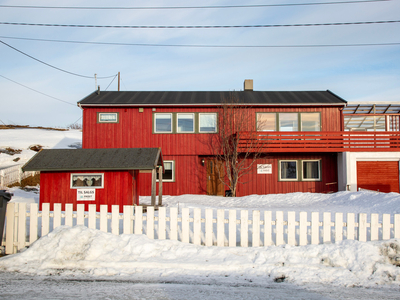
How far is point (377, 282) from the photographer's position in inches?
208

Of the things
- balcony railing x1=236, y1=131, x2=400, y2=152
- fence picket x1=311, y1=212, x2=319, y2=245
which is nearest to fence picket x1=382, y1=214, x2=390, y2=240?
fence picket x1=311, y1=212, x2=319, y2=245

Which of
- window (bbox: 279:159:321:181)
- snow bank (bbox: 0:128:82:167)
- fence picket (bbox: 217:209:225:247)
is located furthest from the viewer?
snow bank (bbox: 0:128:82:167)

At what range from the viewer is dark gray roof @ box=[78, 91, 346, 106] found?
19578 millimetres

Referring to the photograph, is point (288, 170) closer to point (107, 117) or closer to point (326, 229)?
point (107, 117)

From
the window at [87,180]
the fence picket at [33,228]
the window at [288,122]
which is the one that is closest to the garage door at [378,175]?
the window at [288,122]

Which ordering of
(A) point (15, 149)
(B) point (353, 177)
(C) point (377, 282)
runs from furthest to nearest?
1. (A) point (15, 149)
2. (B) point (353, 177)
3. (C) point (377, 282)

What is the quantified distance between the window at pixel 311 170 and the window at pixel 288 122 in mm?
2200

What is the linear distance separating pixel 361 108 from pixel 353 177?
5.44 metres

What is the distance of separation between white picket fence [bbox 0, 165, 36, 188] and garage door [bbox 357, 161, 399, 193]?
20364 millimetres

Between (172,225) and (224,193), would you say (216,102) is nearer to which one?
(224,193)

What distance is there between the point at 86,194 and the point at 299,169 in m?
12.7

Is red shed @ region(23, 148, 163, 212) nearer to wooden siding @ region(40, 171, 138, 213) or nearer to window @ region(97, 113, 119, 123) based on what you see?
wooden siding @ region(40, 171, 138, 213)

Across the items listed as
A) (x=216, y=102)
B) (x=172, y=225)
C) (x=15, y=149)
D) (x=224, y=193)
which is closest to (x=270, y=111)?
(x=216, y=102)

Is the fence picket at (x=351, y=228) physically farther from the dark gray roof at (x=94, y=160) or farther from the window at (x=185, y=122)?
the window at (x=185, y=122)
